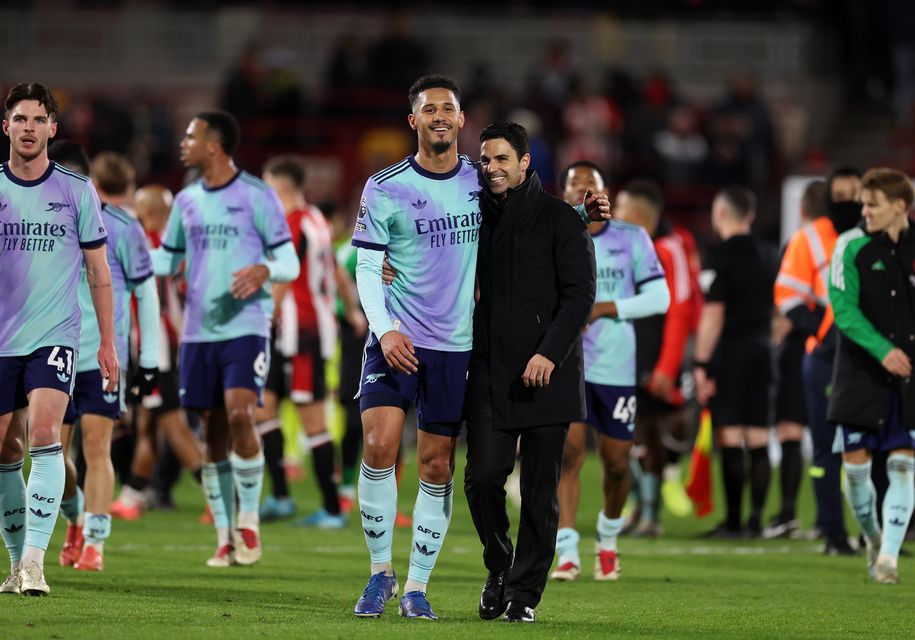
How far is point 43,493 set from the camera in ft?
27.6

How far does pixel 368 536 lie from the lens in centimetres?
810

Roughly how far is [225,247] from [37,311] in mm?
2197

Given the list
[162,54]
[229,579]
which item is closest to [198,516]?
[229,579]

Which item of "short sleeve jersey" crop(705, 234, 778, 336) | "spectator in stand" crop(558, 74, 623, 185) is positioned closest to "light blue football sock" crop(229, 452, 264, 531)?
"short sleeve jersey" crop(705, 234, 778, 336)

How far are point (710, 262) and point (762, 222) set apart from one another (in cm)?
1049

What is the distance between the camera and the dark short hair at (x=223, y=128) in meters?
10.5

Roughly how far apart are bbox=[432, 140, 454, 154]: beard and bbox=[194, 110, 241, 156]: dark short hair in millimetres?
2776

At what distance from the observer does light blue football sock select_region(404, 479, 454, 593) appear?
8008 millimetres

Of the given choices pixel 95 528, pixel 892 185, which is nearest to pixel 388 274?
pixel 95 528

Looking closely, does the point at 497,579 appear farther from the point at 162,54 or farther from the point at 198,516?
the point at 162,54

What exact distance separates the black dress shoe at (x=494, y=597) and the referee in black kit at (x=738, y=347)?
5174 mm

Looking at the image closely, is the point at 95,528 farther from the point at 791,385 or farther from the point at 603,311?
the point at 791,385

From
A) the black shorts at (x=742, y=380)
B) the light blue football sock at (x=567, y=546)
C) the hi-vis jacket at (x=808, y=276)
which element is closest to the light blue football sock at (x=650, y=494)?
the black shorts at (x=742, y=380)

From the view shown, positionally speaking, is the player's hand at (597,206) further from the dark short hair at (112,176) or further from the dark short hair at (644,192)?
the dark short hair at (644,192)
